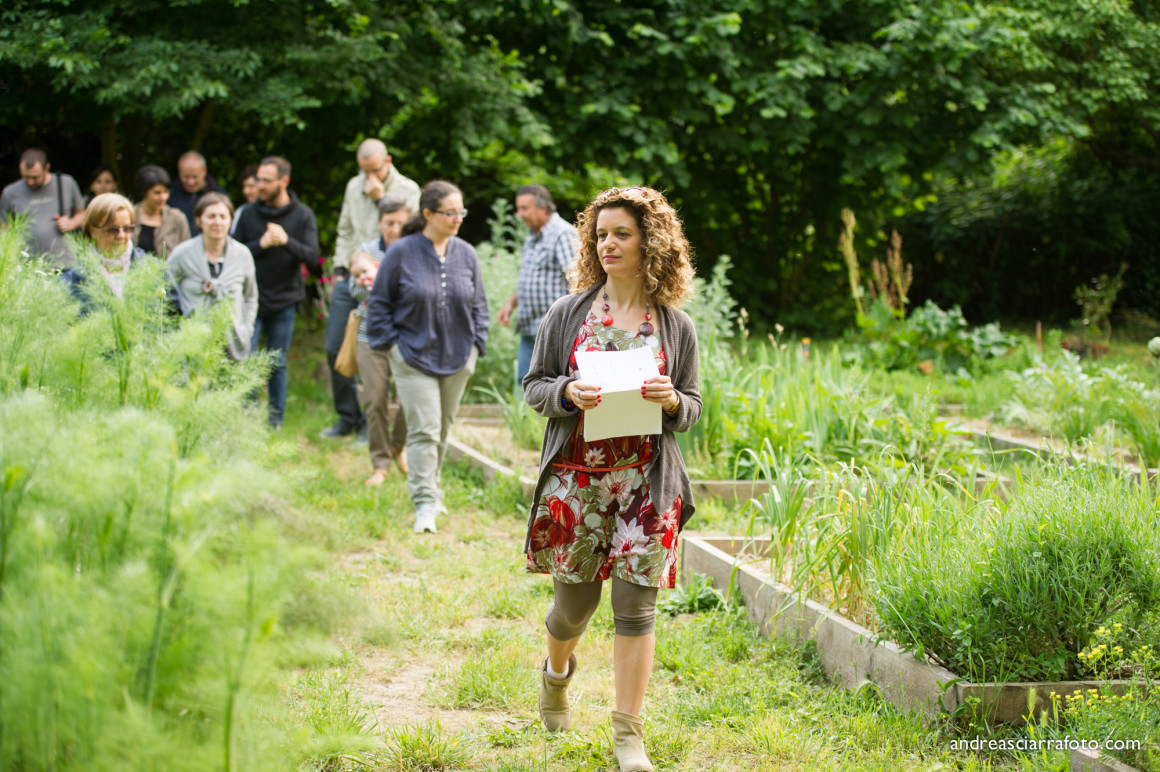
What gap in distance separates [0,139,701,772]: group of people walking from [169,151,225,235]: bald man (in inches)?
0.7

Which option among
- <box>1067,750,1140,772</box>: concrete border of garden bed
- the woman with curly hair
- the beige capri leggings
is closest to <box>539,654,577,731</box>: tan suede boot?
the woman with curly hair

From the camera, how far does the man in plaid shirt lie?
21.9 feet

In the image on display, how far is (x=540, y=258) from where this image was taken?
6.74 meters

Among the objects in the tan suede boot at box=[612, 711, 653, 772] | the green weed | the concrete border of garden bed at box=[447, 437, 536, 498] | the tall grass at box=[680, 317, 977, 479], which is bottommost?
the green weed

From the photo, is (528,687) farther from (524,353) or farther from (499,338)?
(499,338)

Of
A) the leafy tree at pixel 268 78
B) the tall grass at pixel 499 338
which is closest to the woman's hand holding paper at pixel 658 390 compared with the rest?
the tall grass at pixel 499 338

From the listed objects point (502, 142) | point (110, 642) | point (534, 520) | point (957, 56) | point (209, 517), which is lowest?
point (534, 520)

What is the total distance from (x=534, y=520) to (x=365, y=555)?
2275 millimetres

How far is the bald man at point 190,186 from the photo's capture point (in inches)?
315

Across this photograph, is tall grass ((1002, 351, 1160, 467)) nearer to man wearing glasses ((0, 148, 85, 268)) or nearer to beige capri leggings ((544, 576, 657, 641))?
beige capri leggings ((544, 576, 657, 641))

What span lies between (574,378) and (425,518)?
2796 mm

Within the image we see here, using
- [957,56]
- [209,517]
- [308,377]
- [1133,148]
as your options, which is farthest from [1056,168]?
[209,517]

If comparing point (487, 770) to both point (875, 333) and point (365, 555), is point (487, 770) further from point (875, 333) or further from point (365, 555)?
point (875, 333)

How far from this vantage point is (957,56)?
40.3ft
